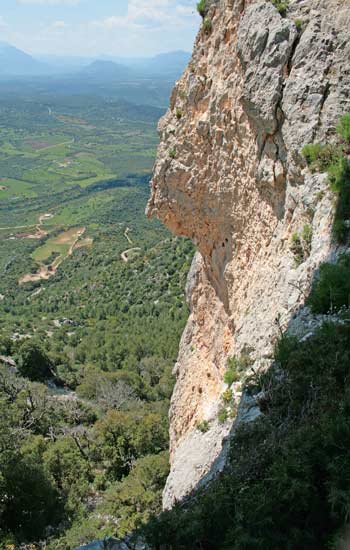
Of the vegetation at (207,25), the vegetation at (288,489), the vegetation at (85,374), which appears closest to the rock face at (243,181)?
the vegetation at (207,25)

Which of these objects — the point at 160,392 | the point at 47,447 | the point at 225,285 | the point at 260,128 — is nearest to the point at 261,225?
the point at 260,128

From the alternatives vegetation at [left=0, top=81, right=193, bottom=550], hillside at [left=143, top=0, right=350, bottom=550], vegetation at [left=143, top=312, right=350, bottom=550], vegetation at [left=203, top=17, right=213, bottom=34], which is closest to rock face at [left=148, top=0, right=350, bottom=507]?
hillside at [left=143, top=0, right=350, bottom=550]

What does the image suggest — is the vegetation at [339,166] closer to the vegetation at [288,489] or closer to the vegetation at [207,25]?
the vegetation at [288,489]

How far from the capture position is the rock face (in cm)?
866

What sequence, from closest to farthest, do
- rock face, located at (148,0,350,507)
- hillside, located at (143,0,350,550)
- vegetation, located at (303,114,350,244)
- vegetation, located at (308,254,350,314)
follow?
hillside, located at (143,0,350,550) < vegetation, located at (308,254,350,314) < vegetation, located at (303,114,350,244) < rock face, located at (148,0,350,507)

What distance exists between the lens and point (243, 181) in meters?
12.1

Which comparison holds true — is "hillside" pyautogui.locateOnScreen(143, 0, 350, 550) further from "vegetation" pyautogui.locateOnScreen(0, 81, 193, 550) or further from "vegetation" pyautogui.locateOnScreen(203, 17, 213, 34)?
"vegetation" pyautogui.locateOnScreen(0, 81, 193, 550)

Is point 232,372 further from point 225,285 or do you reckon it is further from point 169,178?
point 169,178

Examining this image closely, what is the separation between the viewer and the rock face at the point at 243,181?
866 centimetres

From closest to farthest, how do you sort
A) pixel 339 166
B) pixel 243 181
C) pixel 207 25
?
pixel 339 166 < pixel 243 181 < pixel 207 25

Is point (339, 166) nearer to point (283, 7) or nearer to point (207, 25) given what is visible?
point (283, 7)

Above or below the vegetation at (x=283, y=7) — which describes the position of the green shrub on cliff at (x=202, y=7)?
above

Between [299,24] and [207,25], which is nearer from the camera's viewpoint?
[299,24]

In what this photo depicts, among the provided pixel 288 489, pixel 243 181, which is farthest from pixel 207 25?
pixel 288 489
